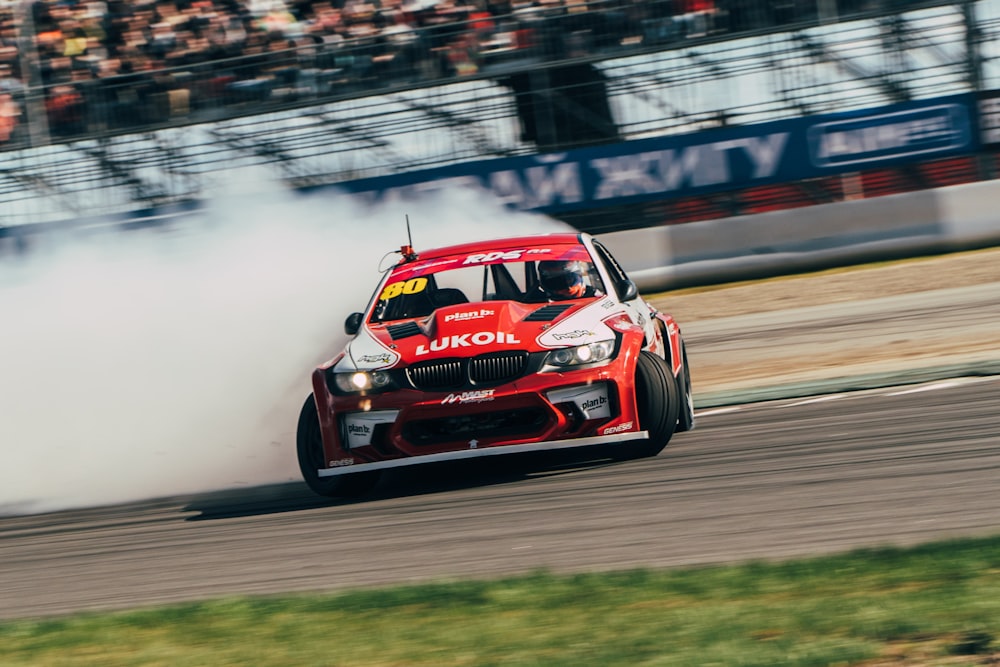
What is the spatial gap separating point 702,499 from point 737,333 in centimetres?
632

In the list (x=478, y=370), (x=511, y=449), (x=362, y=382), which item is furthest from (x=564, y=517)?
(x=362, y=382)

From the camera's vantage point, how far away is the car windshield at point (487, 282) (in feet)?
24.4

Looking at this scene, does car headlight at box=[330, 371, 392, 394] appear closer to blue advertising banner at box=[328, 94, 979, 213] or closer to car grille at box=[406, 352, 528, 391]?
car grille at box=[406, 352, 528, 391]

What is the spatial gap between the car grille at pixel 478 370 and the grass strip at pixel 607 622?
1901mm

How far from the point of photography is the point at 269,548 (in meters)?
5.99

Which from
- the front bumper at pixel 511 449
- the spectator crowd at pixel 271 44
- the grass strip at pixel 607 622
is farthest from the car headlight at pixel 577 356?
the spectator crowd at pixel 271 44

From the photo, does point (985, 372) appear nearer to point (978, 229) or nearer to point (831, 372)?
point (831, 372)

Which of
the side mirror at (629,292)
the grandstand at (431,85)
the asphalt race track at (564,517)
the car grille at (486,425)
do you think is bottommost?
the asphalt race track at (564,517)

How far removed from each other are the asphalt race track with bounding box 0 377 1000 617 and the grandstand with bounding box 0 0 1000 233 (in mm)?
7442

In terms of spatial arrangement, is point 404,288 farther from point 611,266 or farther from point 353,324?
point 611,266

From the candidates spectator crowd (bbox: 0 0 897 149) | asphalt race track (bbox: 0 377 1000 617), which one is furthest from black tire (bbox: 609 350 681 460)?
Answer: spectator crowd (bbox: 0 0 897 149)

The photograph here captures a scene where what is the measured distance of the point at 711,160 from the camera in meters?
14.5

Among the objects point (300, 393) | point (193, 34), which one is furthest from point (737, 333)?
point (193, 34)

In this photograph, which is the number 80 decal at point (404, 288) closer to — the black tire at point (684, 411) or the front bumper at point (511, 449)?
the front bumper at point (511, 449)
